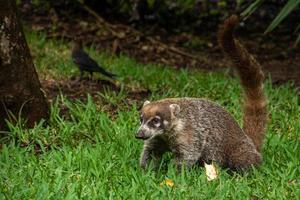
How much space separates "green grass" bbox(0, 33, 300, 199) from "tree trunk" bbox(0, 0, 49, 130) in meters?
→ 0.15

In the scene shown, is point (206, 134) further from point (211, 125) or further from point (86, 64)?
point (86, 64)

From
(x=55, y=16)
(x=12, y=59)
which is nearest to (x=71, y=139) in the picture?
(x=12, y=59)

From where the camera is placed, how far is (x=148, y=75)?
8.07 meters

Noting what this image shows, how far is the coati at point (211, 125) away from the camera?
5191 mm

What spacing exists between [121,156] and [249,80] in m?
1.14

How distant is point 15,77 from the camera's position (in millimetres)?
6082

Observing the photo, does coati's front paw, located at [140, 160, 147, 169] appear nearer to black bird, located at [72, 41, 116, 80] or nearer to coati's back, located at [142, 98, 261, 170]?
coati's back, located at [142, 98, 261, 170]

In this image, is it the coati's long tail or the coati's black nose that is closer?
the coati's black nose

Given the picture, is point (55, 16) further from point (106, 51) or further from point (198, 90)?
point (198, 90)

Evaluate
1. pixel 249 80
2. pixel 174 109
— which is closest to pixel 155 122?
pixel 174 109

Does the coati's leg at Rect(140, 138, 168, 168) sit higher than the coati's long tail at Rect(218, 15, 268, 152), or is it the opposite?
the coati's long tail at Rect(218, 15, 268, 152)

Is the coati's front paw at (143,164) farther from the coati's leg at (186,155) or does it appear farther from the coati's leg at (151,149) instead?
the coati's leg at (186,155)

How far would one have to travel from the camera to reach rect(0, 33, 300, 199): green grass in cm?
475

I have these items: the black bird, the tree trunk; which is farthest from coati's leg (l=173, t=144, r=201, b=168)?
the black bird
